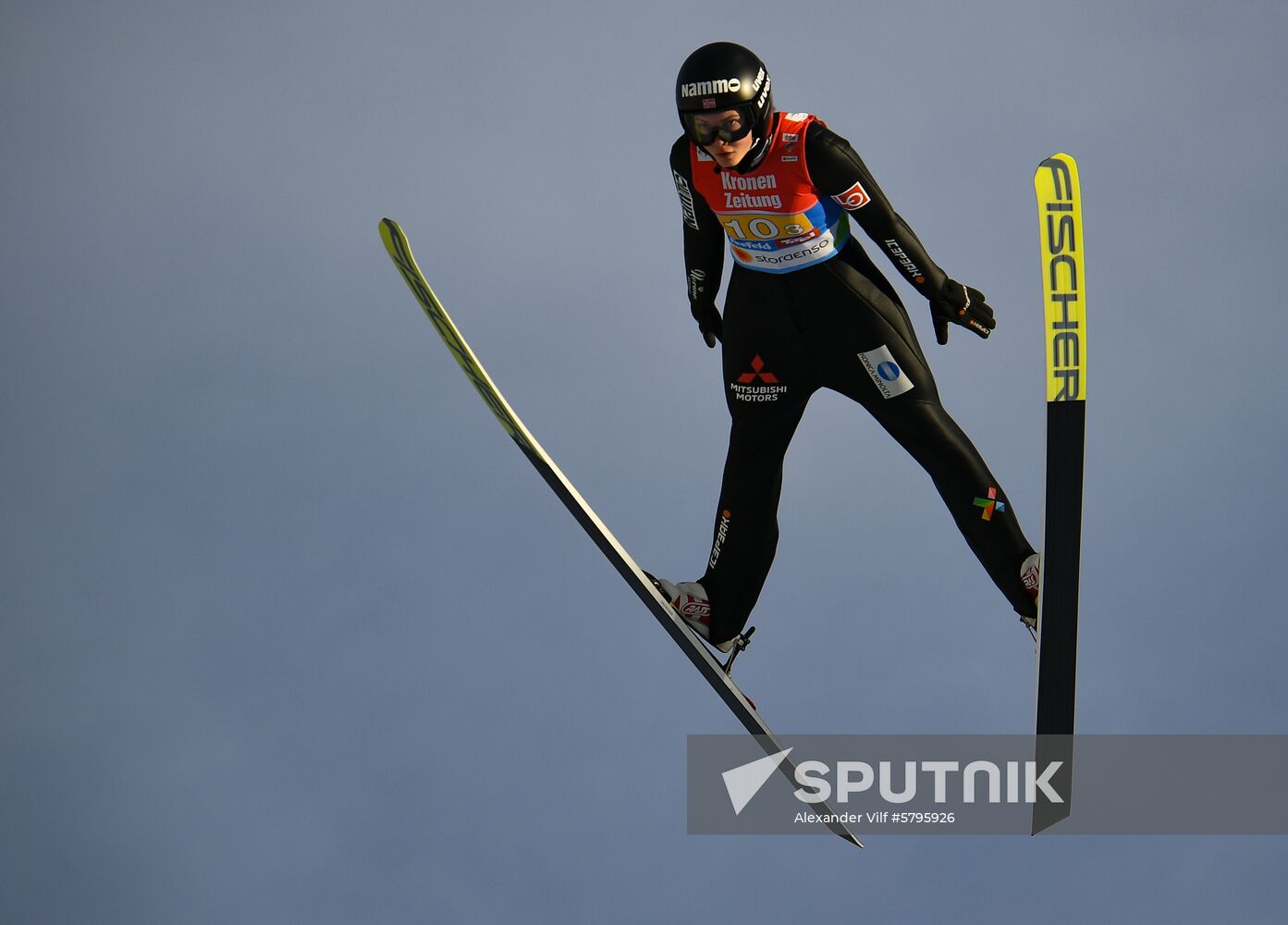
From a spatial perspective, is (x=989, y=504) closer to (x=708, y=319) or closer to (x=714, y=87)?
(x=708, y=319)

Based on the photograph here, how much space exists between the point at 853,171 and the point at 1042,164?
2.93 ft

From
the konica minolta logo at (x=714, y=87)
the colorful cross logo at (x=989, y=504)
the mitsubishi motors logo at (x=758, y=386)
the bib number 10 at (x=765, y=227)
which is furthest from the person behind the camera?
the mitsubishi motors logo at (x=758, y=386)

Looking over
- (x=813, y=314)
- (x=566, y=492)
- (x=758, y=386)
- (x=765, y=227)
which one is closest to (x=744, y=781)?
(x=566, y=492)

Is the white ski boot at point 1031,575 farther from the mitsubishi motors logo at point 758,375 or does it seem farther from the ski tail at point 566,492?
the ski tail at point 566,492

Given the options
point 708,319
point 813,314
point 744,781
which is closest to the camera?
point 813,314

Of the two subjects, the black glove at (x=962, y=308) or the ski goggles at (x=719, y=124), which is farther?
the black glove at (x=962, y=308)

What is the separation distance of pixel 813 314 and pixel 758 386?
479 millimetres

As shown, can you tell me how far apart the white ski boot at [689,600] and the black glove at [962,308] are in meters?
2.04

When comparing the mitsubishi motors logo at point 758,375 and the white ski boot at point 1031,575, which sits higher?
the mitsubishi motors logo at point 758,375

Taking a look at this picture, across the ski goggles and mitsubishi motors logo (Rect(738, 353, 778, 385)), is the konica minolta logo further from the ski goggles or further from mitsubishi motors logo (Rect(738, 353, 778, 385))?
mitsubishi motors logo (Rect(738, 353, 778, 385))

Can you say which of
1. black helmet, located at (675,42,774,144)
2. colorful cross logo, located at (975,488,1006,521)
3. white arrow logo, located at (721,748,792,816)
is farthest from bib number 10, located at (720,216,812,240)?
white arrow logo, located at (721,748,792,816)

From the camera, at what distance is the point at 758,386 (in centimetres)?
872

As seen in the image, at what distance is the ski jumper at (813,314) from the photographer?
319 inches

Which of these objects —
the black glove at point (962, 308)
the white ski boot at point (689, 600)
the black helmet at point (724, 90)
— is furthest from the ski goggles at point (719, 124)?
the white ski boot at point (689, 600)
